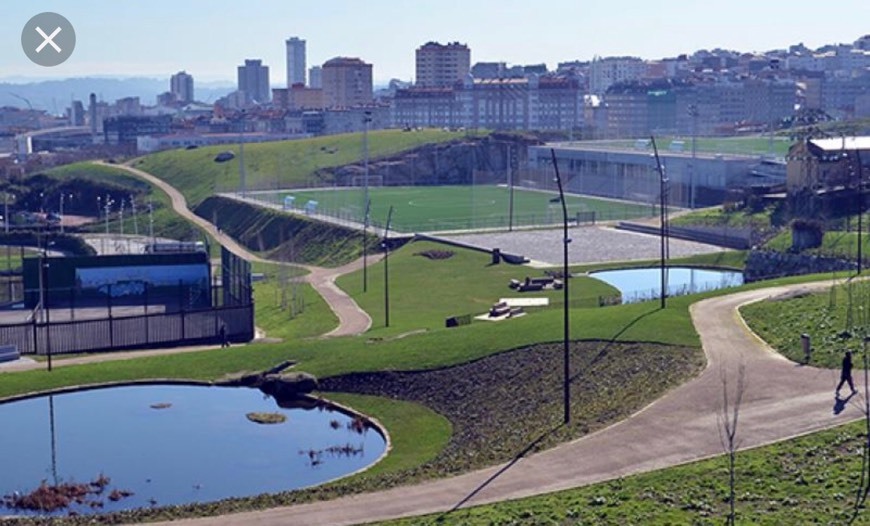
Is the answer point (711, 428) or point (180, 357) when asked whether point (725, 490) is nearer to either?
point (711, 428)

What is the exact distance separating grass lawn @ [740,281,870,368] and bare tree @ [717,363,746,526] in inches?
102

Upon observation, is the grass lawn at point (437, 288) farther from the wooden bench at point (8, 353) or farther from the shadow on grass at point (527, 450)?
the wooden bench at point (8, 353)

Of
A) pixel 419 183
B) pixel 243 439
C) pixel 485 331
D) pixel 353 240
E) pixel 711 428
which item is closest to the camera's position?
pixel 711 428

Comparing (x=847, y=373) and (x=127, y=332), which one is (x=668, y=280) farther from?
(x=847, y=373)

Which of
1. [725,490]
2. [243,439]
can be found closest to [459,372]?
[243,439]

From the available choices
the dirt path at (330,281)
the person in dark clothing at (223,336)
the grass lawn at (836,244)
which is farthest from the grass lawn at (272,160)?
the person in dark clothing at (223,336)

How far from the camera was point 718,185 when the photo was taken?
97188 mm

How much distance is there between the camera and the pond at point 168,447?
29328mm

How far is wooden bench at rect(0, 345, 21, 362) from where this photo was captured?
150ft

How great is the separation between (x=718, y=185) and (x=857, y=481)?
2922 inches

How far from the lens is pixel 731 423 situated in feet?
93.7

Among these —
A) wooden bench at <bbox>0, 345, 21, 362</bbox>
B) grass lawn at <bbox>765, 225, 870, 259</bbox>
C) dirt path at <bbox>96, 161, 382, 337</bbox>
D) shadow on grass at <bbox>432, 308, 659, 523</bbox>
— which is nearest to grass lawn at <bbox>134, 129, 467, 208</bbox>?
dirt path at <bbox>96, 161, 382, 337</bbox>

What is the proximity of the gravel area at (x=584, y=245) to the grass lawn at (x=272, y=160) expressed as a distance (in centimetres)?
4035

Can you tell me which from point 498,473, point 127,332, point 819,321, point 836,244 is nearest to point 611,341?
point 819,321
